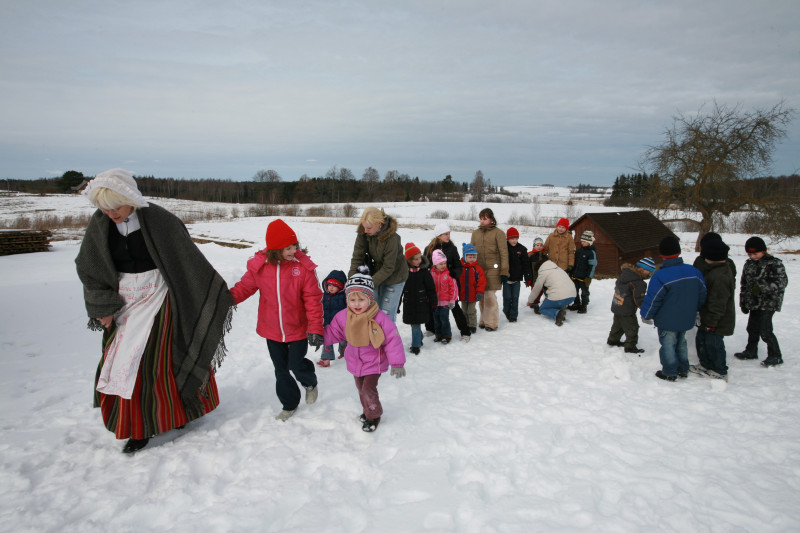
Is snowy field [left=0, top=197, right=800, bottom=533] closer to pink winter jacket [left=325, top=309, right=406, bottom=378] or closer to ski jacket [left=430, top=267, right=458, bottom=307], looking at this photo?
pink winter jacket [left=325, top=309, right=406, bottom=378]

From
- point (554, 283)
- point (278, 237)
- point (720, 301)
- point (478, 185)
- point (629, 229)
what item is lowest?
point (554, 283)

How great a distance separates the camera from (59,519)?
8.46 feet

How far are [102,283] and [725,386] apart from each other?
19.9 feet

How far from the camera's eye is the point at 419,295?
5.93 meters

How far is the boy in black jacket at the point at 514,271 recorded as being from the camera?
24.6 feet

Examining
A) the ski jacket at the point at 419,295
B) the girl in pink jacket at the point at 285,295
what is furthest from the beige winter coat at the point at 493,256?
the girl in pink jacket at the point at 285,295

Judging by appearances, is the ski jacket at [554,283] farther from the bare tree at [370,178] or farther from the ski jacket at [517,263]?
the bare tree at [370,178]

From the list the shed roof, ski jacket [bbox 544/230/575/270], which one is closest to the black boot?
ski jacket [bbox 544/230/575/270]

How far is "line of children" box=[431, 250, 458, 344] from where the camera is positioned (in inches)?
245

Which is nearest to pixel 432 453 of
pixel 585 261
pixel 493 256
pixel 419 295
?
pixel 419 295

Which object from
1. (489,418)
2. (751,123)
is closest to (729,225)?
(751,123)

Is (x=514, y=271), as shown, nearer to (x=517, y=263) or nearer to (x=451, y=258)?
(x=517, y=263)

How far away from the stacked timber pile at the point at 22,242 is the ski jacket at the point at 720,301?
1750 centimetres

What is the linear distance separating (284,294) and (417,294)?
99.7 inches
